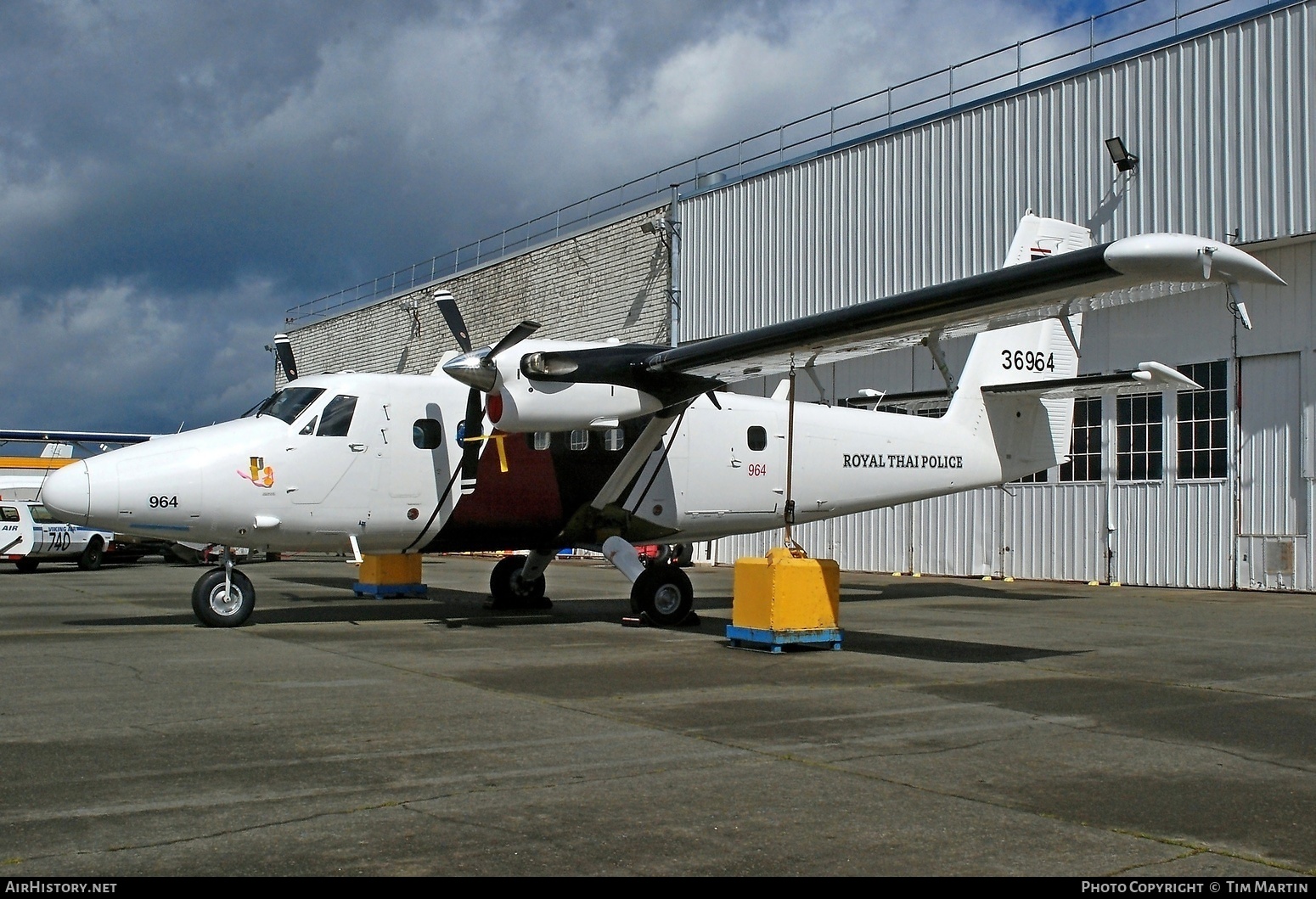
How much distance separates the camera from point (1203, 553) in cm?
2098

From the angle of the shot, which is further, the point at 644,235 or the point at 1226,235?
the point at 644,235

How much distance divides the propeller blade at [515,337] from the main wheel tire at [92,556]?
2289 centimetres

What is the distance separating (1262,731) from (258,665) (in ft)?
26.4

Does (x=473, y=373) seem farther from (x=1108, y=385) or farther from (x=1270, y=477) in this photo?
(x=1270, y=477)

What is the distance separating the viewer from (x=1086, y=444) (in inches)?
918

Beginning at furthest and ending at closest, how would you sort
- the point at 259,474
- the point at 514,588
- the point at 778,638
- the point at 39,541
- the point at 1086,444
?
the point at 39,541
the point at 1086,444
the point at 514,588
the point at 259,474
the point at 778,638

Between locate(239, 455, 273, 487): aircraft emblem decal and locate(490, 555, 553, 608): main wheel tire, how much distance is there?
13.6ft

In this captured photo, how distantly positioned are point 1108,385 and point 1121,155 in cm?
942

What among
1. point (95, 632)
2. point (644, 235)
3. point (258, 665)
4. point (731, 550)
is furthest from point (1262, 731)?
point (644, 235)

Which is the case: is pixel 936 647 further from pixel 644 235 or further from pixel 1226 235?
pixel 644 235

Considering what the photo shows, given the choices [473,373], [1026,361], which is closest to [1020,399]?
[1026,361]

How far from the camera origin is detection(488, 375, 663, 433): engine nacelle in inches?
505

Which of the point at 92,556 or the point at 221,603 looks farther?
the point at 92,556

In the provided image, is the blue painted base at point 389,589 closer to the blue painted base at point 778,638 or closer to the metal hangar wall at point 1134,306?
the blue painted base at point 778,638
